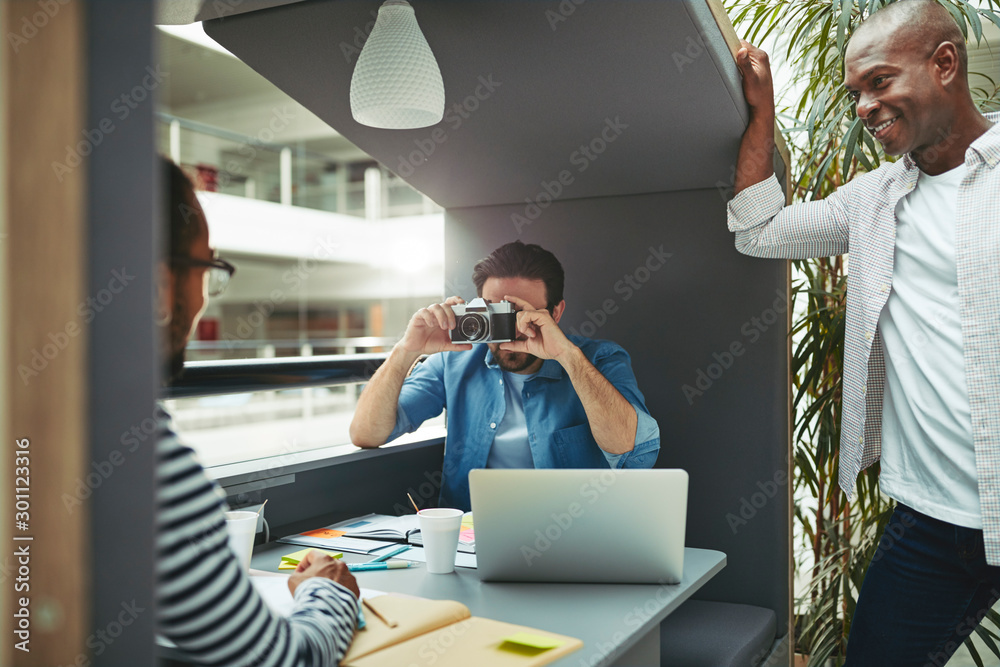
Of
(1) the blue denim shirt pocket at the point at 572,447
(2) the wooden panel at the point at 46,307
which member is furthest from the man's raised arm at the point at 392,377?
(2) the wooden panel at the point at 46,307

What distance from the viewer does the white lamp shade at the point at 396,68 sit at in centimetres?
133

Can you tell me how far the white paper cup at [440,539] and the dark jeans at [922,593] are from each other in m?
0.79

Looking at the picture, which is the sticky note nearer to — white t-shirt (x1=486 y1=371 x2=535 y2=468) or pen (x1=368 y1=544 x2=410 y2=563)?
pen (x1=368 y1=544 x2=410 y2=563)

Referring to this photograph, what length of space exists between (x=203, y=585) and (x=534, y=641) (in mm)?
359

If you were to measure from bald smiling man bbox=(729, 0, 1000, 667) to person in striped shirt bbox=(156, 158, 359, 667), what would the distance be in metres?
1.02

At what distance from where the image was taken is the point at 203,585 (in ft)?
2.07

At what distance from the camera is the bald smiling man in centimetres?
120

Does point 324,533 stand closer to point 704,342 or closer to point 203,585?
point 203,585

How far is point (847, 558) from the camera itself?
2094mm

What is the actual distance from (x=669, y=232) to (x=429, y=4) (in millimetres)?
835

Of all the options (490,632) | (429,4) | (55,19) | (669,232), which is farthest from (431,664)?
(669,232)

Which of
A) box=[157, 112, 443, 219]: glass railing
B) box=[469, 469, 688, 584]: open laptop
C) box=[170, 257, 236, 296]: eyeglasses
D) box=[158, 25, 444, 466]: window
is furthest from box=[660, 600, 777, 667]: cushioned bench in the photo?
box=[157, 112, 443, 219]: glass railing

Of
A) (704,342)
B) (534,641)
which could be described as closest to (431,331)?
(704,342)

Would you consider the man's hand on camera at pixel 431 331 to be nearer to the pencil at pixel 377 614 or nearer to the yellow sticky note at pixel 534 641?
the pencil at pixel 377 614
